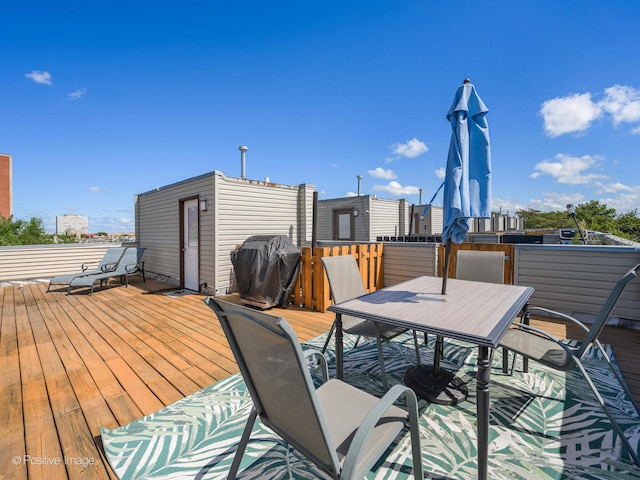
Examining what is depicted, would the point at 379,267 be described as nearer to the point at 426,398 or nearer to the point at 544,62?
the point at 426,398

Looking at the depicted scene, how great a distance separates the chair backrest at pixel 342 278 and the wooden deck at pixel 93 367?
1058mm

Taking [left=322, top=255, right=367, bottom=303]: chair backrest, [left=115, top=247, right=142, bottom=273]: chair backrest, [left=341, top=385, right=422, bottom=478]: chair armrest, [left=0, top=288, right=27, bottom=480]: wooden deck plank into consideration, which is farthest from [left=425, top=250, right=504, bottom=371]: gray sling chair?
[left=115, top=247, right=142, bottom=273]: chair backrest

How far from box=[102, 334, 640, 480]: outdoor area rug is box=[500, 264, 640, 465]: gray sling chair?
19 centimetres

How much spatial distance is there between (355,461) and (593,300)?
16.2 ft

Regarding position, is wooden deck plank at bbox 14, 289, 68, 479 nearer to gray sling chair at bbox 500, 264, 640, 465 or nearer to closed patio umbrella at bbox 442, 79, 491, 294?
closed patio umbrella at bbox 442, 79, 491, 294

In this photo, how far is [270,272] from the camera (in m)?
4.83

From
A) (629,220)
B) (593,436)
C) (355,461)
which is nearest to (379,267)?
(593,436)

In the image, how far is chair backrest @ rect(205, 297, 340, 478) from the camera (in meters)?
0.89

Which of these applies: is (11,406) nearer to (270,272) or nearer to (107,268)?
(270,272)

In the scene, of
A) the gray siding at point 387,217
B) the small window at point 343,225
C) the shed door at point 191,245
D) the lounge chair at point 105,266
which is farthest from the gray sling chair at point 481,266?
the small window at point 343,225

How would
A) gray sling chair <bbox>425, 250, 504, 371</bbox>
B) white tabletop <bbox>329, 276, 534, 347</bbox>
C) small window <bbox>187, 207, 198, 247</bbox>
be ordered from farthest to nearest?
small window <bbox>187, 207, 198, 247</bbox>
gray sling chair <bbox>425, 250, 504, 371</bbox>
white tabletop <bbox>329, 276, 534, 347</bbox>

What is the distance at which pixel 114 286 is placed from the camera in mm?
7043

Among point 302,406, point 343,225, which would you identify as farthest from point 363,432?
point 343,225

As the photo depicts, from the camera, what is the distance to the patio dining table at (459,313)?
4.42 ft
